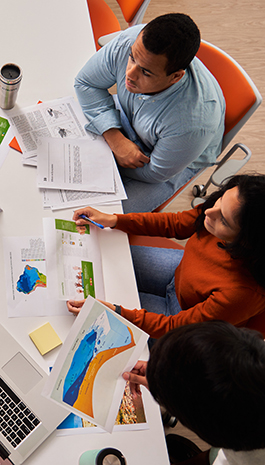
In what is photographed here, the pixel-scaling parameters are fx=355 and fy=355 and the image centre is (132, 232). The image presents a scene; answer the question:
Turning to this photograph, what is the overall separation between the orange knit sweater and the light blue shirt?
232mm

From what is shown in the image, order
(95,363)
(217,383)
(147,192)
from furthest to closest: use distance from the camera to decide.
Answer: (147,192) → (95,363) → (217,383)

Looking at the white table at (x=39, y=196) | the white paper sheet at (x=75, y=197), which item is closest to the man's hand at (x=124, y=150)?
the white paper sheet at (x=75, y=197)

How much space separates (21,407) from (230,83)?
1.30 metres

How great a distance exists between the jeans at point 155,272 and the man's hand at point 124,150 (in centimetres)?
34

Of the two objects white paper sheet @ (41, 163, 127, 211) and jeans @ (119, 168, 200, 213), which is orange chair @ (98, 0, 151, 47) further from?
white paper sheet @ (41, 163, 127, 211)

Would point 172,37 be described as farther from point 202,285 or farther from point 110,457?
point 110,457

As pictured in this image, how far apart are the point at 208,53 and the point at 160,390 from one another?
1263 mm

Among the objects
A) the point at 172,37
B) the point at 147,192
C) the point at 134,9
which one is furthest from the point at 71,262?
the point at 134,9

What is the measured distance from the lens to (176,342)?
66cm

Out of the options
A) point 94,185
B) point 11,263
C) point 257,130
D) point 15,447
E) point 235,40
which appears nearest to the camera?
point 15,447

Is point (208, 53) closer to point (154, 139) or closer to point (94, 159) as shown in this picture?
point (154, 139)

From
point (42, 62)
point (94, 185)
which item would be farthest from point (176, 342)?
point (42, 62)

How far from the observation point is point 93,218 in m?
1.16

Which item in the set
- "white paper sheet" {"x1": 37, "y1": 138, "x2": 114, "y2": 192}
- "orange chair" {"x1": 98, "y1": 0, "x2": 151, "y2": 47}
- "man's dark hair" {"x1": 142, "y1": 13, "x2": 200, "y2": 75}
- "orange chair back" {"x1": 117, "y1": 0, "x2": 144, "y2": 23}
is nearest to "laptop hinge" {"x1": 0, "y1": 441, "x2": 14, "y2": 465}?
"white paper sheet" {"x1": 37, "y1": 138, "x2": 114, "y2": 192}
